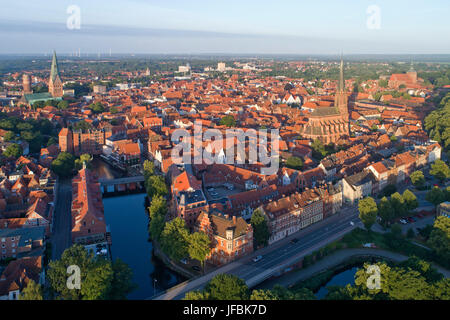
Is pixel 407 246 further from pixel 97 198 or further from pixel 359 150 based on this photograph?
pixel 97 198

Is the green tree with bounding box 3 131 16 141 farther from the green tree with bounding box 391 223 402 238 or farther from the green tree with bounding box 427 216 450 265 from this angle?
the green tree with bounding box 427 216 450 265

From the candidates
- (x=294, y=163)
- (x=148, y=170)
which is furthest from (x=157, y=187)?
(x=294, y=163)

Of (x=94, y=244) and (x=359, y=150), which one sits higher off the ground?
(x=359, y=150)

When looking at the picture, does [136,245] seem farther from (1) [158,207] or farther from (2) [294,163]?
(2) [294,163]

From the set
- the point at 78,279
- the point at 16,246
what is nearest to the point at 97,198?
the point at 16,246

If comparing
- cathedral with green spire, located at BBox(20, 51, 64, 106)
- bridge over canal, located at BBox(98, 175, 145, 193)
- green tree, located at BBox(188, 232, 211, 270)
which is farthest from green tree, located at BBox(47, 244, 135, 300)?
cathedral with green spire, located at BBox(20, 51, 64, 106)
